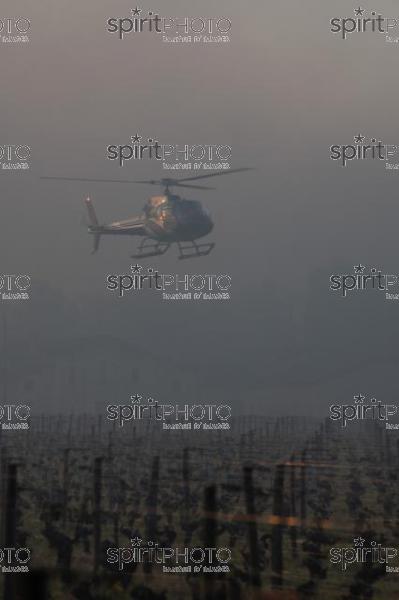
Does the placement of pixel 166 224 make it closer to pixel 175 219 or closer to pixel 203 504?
pixel 175 219

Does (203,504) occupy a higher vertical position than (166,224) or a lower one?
lower

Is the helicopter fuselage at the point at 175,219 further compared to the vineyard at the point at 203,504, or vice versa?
the helicopter fuselage at the point at 175,219

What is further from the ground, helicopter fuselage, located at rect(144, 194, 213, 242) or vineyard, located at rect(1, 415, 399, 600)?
helicopter fuselage, located at rect(144, 194, 213, 242)

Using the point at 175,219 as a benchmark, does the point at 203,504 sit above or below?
below

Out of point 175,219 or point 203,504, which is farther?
point 175,219

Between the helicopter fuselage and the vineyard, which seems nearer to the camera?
the vineyard

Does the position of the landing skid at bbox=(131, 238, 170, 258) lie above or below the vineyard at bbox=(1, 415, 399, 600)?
above

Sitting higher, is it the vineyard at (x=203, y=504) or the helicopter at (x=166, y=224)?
the helicopter at (x=166, y=224)

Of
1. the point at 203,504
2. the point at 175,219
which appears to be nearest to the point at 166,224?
the point at 175,219
